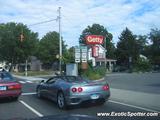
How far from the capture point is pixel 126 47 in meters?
84.2

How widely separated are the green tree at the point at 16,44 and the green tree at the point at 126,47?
72.3 ft

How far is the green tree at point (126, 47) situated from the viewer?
83562 millimetres

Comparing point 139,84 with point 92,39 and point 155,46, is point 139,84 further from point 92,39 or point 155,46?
point 155,46

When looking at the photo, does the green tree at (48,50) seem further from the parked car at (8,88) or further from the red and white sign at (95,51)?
the parked car at (8,88)

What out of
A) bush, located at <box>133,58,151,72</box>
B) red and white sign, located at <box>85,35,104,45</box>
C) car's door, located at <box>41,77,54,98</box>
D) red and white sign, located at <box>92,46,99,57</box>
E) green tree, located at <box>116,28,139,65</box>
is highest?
green tree, located at <box>116,28,139,65</box>

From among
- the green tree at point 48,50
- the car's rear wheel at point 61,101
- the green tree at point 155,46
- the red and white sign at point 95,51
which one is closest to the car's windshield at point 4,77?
the car's rear wheel at point 61,101

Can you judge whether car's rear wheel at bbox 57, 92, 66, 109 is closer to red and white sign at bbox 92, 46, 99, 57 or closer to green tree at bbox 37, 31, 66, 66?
red and white sign at bbox 92, 46, 99, 57

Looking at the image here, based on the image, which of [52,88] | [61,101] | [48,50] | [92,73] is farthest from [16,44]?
[61,101]

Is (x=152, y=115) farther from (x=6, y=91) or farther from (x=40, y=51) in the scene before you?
(x=40, y=51)

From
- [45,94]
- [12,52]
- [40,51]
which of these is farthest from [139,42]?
[45,94]

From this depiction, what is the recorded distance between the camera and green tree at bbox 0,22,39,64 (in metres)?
78.4

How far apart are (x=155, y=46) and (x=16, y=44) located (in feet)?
119

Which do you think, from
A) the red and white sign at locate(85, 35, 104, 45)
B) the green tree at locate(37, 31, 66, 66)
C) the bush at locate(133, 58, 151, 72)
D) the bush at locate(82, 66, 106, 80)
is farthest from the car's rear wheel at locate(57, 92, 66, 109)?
the green tree at locate(37, 31, 66, 66)

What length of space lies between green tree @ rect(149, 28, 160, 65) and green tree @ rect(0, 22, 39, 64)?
29965 millimetres
